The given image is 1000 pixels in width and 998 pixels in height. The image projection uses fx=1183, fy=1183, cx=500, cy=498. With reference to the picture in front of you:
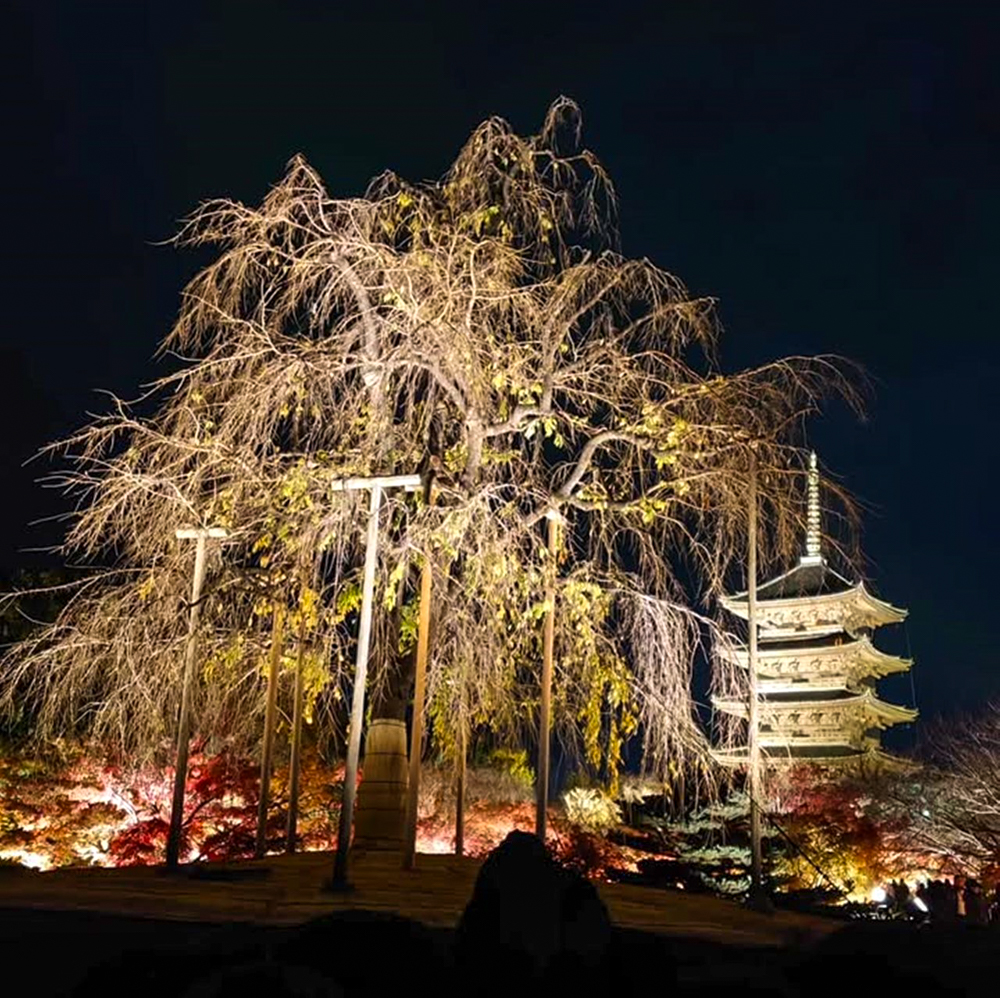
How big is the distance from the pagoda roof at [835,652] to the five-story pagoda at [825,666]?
28mm

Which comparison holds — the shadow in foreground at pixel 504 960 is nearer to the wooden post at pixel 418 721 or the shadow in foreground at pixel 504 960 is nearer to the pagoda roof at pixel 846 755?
the wooden post at pixel 418 721

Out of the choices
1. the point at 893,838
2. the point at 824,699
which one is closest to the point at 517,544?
the point at 893,838

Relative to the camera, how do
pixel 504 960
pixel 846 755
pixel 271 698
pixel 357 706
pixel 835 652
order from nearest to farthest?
pixel 504 960 < pixel 357 706 < pixel 271 698 < pixel 846 755 < pixel 835 652

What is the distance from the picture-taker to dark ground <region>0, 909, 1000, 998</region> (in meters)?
5.47

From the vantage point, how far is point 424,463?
34.6 feet

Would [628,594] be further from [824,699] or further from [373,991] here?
[824,699]

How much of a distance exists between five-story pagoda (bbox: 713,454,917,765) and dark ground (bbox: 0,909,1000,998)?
26805 mm

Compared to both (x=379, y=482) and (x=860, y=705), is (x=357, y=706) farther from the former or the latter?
(x=860, y=705)

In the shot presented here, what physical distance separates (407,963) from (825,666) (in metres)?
29.5

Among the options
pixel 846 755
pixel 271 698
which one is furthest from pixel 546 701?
pixel 846 755

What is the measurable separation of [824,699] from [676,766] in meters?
24.0

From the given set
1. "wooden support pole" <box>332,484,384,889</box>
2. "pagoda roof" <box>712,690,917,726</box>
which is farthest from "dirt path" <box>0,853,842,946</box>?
"pagoda roof" <box>712,690,917,726</box>

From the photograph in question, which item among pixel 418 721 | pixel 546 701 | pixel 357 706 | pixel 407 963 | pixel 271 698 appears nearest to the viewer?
pixel 407 963

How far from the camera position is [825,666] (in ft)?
110
